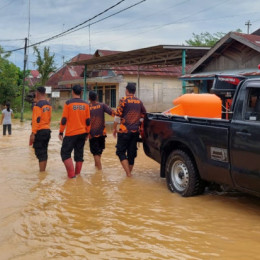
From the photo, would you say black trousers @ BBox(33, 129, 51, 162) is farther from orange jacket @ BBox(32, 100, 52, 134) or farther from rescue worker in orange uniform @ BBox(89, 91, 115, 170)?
rescue worker in orange uniform @ BBox(89, 91, 115, 170)

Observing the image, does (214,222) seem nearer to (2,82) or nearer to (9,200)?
(9,200)

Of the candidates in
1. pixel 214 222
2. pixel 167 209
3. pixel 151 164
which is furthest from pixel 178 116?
pixel 151 164

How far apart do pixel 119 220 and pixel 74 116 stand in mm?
3054

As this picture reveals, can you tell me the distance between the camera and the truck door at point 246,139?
4.76 metres

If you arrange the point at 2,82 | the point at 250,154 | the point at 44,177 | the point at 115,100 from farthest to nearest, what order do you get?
the point at 2,82
the point at 115,100
the point at 44,177
the point at 250,154

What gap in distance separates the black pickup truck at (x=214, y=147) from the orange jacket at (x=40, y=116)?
93.3 inches

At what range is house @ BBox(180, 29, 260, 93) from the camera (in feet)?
44.8

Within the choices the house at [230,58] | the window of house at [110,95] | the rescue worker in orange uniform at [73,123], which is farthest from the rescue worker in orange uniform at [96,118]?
the window of house at [110,95]

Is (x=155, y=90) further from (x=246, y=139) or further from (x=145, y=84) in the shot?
(x=246, y=139)

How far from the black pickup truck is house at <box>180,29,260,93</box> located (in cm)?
739

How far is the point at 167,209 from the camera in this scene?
5.43m

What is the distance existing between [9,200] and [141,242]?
8.88 feet

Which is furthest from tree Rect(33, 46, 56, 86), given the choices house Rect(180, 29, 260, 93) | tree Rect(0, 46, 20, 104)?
house Rect(180, 29, 260, 93)

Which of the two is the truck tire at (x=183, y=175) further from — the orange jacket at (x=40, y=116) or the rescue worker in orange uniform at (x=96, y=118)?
the orange jacket at (x=40, y=116)
